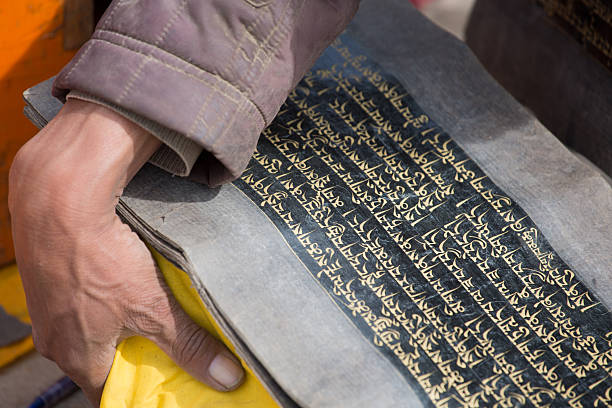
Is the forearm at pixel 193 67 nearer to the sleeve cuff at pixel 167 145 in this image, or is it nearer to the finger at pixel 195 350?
the sleeve cuff at pixel 167 145

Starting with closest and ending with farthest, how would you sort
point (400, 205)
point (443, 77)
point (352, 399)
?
point (352, 399) → point (400, 205) → point (443, 77)

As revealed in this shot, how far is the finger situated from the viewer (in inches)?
26.4

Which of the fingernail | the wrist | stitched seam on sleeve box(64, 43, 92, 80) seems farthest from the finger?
stitched seam on sleeve box(64, 43, 92, 80)

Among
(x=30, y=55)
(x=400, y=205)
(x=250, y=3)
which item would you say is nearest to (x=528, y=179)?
(x=400, y=205)

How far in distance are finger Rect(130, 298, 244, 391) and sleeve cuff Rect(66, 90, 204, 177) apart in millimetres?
155

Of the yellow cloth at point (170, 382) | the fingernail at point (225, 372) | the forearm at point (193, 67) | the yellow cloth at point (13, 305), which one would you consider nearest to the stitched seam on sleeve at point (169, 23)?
the forearm at point (193, 67)

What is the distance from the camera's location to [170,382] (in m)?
0.70

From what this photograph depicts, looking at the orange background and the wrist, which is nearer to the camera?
the wrist

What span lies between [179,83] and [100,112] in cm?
9

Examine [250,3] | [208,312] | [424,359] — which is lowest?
[208,312]

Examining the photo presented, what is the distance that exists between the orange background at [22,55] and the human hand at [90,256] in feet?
1.00

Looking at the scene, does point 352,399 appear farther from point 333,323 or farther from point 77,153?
point 77,153

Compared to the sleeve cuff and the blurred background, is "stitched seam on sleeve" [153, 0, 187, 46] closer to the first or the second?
the sleeve cuff

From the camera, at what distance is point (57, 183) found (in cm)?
60
